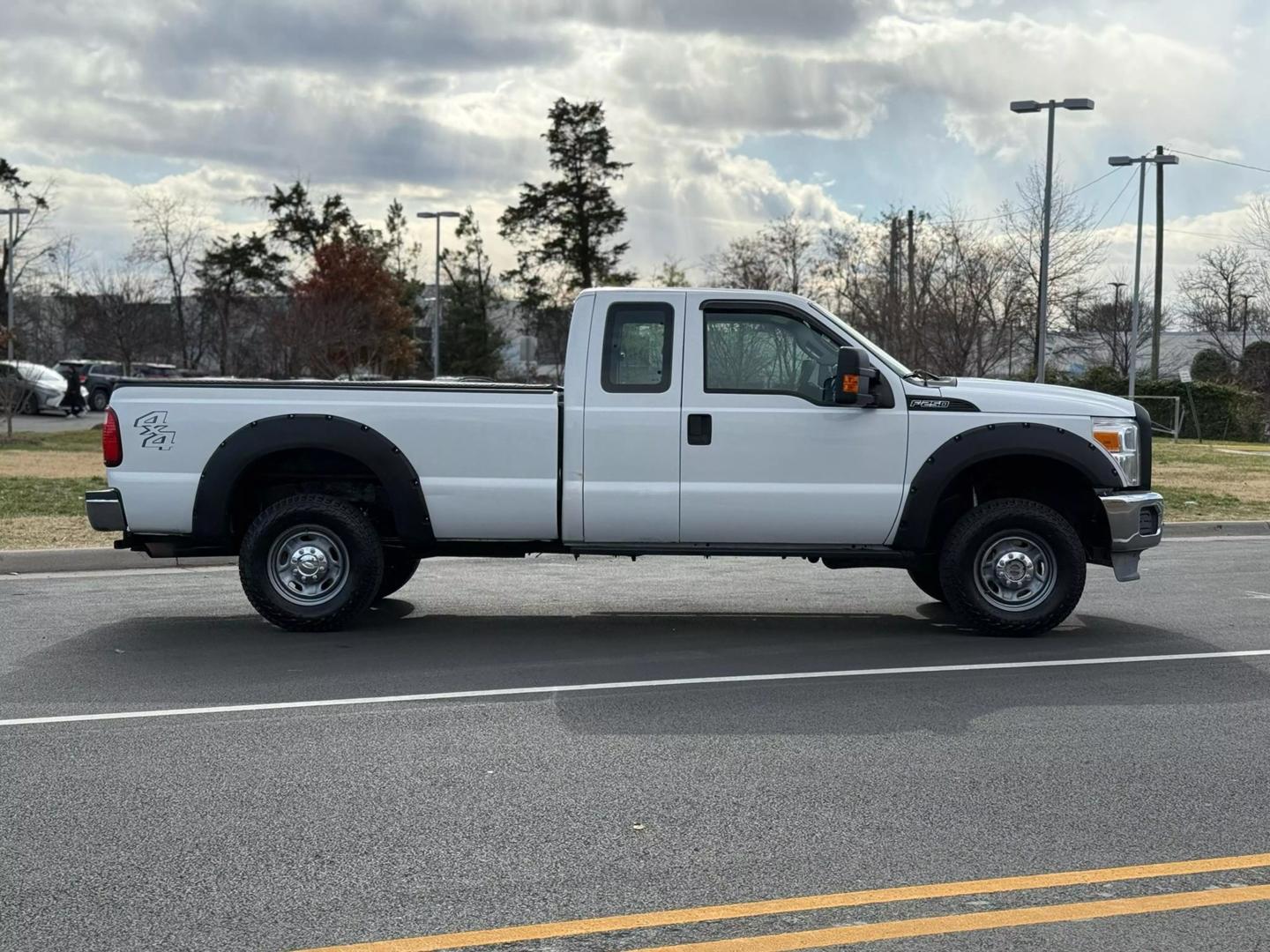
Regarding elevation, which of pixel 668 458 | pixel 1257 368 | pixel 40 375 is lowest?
pixel 668 458

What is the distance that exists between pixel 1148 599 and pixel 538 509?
189 inches

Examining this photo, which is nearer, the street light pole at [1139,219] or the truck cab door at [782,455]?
the truck cab door at [782,455]

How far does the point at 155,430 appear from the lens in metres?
9.07

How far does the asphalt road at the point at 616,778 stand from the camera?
440cm

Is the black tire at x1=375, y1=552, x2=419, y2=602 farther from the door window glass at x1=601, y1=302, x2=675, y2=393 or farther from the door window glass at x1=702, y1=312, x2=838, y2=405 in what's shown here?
the door window glass at x1=702, y1=312, x2=838, y2=405

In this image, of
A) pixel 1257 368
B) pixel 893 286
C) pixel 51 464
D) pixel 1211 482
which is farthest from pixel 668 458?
pixel 1257 368

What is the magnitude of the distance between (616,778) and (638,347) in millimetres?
3820

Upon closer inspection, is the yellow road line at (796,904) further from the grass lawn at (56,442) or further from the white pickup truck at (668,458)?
the grass lawn at (56,442)

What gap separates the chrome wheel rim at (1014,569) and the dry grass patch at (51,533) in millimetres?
7658

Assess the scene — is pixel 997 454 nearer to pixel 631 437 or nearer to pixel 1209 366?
pixel 631 437

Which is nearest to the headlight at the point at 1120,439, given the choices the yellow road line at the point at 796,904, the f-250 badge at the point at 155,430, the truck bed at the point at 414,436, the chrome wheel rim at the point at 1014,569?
the chrome wheel rim at the point at 1014,569

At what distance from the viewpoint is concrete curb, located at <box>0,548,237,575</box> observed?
12.3 metres

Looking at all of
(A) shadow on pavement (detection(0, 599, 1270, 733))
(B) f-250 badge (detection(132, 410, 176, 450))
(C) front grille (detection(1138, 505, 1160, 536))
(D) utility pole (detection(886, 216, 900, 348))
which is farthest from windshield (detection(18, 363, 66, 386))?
(C) front grille (detection(1138, 505, 1160, 536))

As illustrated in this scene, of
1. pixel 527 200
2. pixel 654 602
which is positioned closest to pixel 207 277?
pixel 527 200
